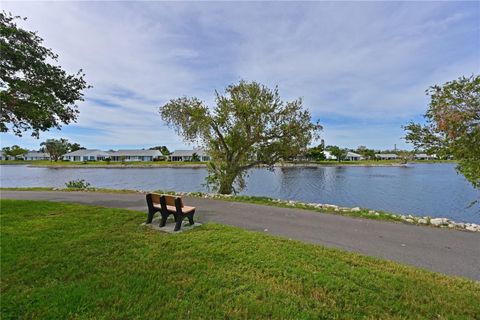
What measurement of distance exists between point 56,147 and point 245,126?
9986cm

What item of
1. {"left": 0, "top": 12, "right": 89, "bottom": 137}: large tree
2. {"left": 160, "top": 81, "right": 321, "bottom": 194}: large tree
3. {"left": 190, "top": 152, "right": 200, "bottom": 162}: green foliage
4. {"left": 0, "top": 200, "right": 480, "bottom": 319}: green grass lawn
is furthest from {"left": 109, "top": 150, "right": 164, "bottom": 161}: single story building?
{"left": 0, "top": 200, "right": 480, "bottom": 319}: green grass lawn

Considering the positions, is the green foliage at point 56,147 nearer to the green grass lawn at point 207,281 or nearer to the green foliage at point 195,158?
the green foliage at point 195,158

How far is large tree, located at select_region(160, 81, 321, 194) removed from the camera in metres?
14.1

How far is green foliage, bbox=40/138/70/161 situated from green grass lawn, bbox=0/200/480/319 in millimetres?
104032

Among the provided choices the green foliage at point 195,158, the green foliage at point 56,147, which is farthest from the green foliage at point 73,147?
the green foliage at point 195,158

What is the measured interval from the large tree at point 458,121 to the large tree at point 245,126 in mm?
8568

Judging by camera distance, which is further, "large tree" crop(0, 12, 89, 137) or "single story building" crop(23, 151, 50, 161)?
"single story building" crop(23, 151, 50, 161)

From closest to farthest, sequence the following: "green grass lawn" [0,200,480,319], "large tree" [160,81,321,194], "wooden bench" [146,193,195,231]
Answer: "green grass lawn" [0,200,480,319] < "wooden bench" [146,193,195,231] < "large tree" [160,81,321,194]

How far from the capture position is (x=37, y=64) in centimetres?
737

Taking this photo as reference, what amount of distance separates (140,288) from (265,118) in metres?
12.1

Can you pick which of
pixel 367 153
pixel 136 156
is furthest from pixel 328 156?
pixel 136 156

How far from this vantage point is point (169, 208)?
645 centimetres

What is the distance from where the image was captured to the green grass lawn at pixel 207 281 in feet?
9.46

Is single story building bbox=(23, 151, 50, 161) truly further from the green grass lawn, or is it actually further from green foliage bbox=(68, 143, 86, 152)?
the green grass lawn
